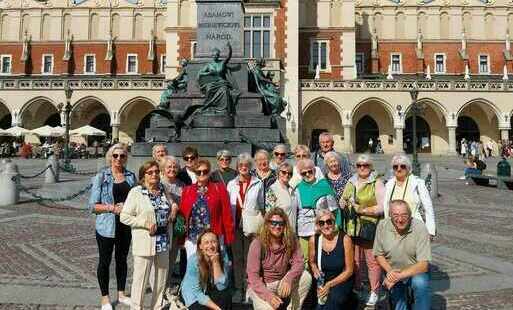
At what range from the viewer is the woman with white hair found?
4562 millimetres

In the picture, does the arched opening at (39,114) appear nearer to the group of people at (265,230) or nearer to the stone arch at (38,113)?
the stone arch at (38,113)

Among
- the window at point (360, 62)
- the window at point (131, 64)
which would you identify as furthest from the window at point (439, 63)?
the window at point (131, 64)

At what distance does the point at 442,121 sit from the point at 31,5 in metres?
37.7

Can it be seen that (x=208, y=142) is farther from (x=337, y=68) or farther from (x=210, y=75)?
(x=337, y=68)

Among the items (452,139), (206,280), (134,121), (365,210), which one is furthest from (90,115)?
(206,280)

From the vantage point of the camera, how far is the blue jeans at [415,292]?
400 cm

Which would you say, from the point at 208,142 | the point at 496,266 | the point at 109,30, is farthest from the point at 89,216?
the point at 109,30

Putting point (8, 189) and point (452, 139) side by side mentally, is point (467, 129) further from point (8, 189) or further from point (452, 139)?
point (8, 189)

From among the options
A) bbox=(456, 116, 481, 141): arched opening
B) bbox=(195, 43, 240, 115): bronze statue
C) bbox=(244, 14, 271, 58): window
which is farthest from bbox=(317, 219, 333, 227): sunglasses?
bbox=(456, 116, 481, 141): arched opening

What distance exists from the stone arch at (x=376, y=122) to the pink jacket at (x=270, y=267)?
3267 cm

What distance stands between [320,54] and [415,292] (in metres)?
35.6

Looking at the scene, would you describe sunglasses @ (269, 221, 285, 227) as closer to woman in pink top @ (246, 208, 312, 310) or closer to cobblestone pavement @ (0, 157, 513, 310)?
woman in pink top @ (246, 208, 312, 310)

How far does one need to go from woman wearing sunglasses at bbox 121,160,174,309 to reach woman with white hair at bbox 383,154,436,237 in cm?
207

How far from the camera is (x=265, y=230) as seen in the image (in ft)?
12.4
